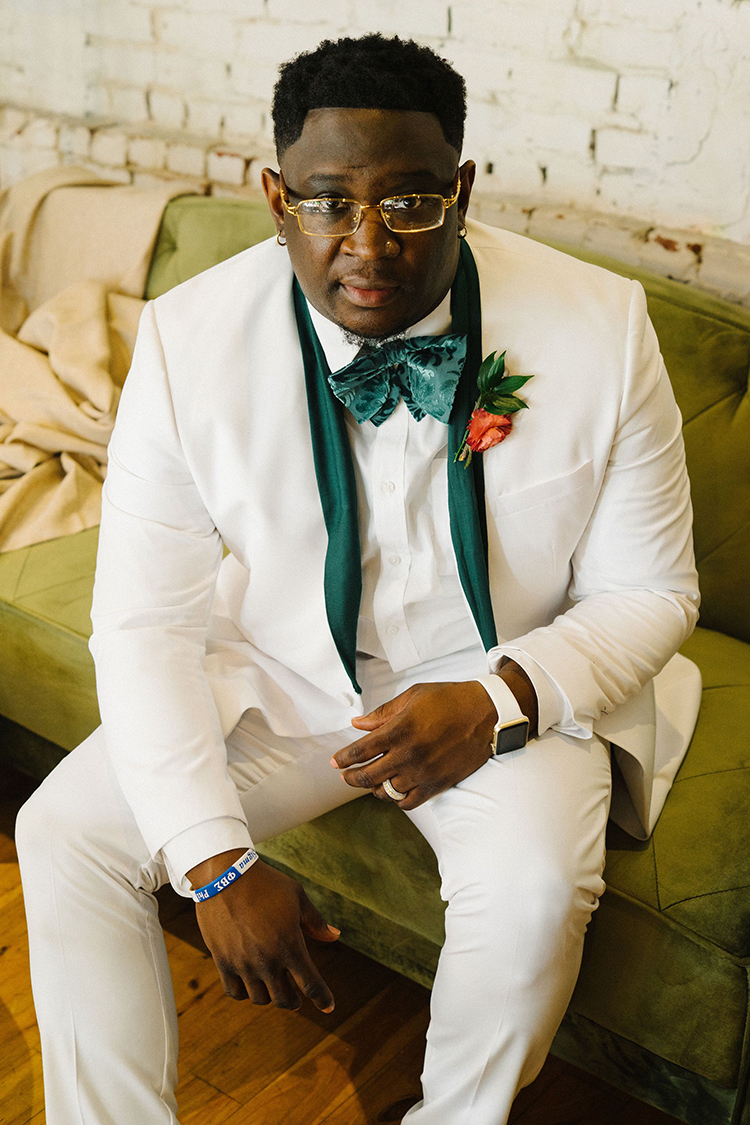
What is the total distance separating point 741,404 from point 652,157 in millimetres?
608

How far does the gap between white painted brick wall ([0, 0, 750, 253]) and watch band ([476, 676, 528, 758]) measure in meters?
1.23

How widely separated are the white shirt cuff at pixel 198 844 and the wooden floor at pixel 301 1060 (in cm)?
54

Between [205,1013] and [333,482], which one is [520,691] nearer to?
[333,482]

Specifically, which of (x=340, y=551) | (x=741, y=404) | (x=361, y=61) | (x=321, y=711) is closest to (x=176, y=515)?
(x=340, y=551)

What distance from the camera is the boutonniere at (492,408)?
142cm

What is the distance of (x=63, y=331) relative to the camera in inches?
100

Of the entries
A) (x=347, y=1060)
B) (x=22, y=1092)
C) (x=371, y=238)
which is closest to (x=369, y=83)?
(x=371, y=238)

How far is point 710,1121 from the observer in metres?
1.45

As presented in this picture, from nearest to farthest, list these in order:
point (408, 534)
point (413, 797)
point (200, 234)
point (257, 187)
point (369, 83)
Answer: point (369, 83) → point (413, 797) → point (408, 534) → point (200, 234) → point (257, 187)

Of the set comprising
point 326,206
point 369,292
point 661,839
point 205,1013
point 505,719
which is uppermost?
point 326,206

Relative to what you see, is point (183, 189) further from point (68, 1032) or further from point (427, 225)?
point (68, 1032)

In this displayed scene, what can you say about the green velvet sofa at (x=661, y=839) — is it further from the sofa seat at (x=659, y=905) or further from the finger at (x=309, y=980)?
the finger at (x=309, y=980)

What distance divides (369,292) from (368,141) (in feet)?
0.59

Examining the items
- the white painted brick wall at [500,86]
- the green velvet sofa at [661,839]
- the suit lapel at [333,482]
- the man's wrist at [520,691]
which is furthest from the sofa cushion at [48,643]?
the white painted brick wall at [500,86]
